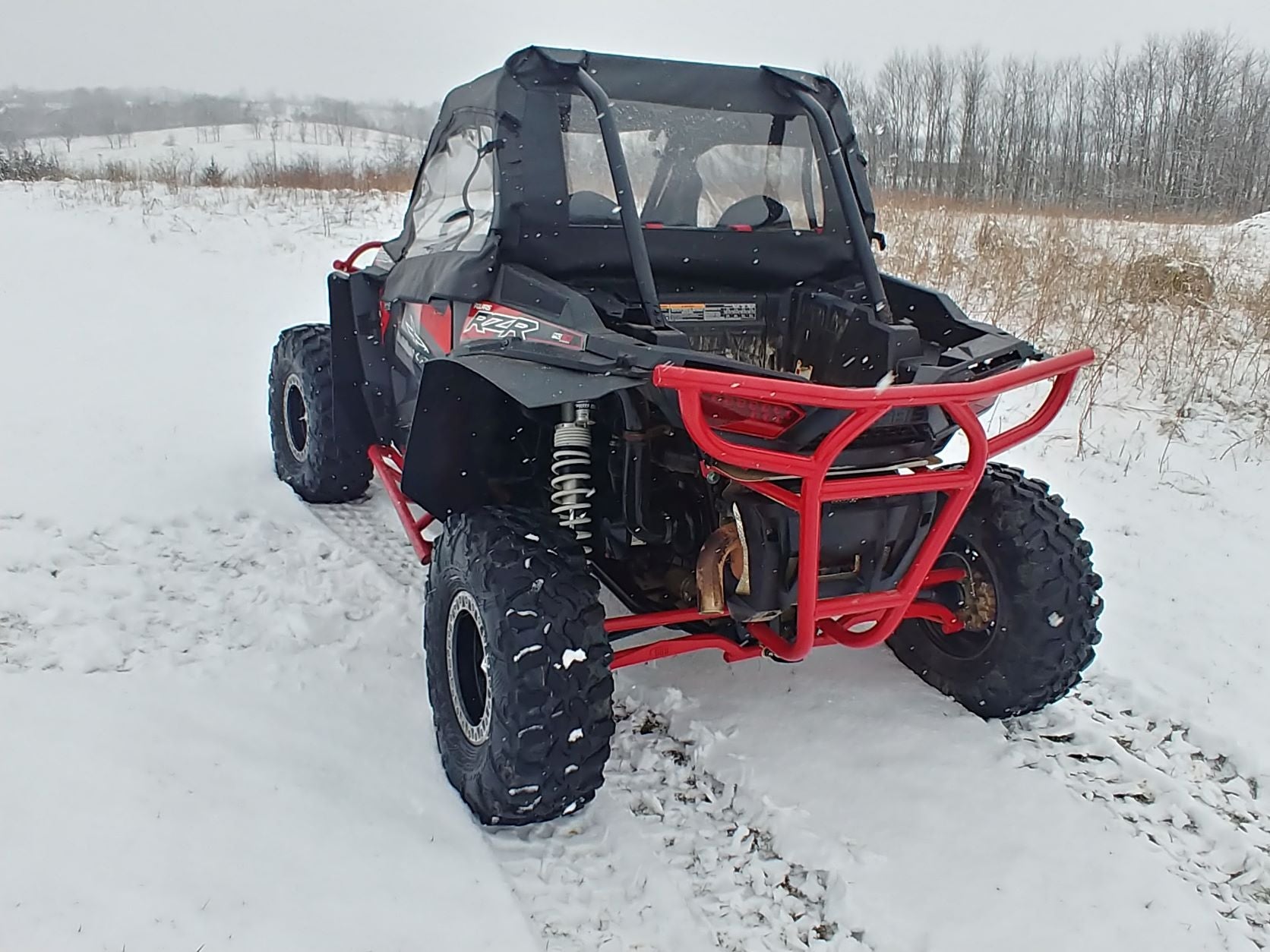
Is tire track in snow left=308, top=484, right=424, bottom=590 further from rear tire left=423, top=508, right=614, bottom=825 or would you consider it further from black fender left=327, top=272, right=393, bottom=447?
rear tire left=423, top=508, right=614, bottom=825

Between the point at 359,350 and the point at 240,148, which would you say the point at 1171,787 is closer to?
the point at 359,350

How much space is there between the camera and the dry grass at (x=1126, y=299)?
6.19 metres

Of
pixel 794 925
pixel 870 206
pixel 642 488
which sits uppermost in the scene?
pixel 870 206

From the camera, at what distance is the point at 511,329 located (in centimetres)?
263

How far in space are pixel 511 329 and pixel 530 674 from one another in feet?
3.06

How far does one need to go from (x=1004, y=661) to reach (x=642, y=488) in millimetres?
1250

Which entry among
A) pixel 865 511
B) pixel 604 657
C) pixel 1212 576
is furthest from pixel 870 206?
pixel 1212 576

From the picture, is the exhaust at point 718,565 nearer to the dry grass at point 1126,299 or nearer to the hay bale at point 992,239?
the dry grass at point 1126,299

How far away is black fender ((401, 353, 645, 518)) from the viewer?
271 cm

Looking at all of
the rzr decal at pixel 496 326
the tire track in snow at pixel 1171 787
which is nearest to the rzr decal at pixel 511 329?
the rzr decal at pixel 496 326

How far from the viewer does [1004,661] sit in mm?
2924

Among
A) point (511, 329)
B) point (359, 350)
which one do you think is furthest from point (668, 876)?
point (359, 350)

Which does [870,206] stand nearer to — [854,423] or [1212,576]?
[854,423]

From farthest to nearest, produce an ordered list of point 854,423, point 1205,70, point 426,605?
point 1205,70 → point 426,605 → point 854,423
